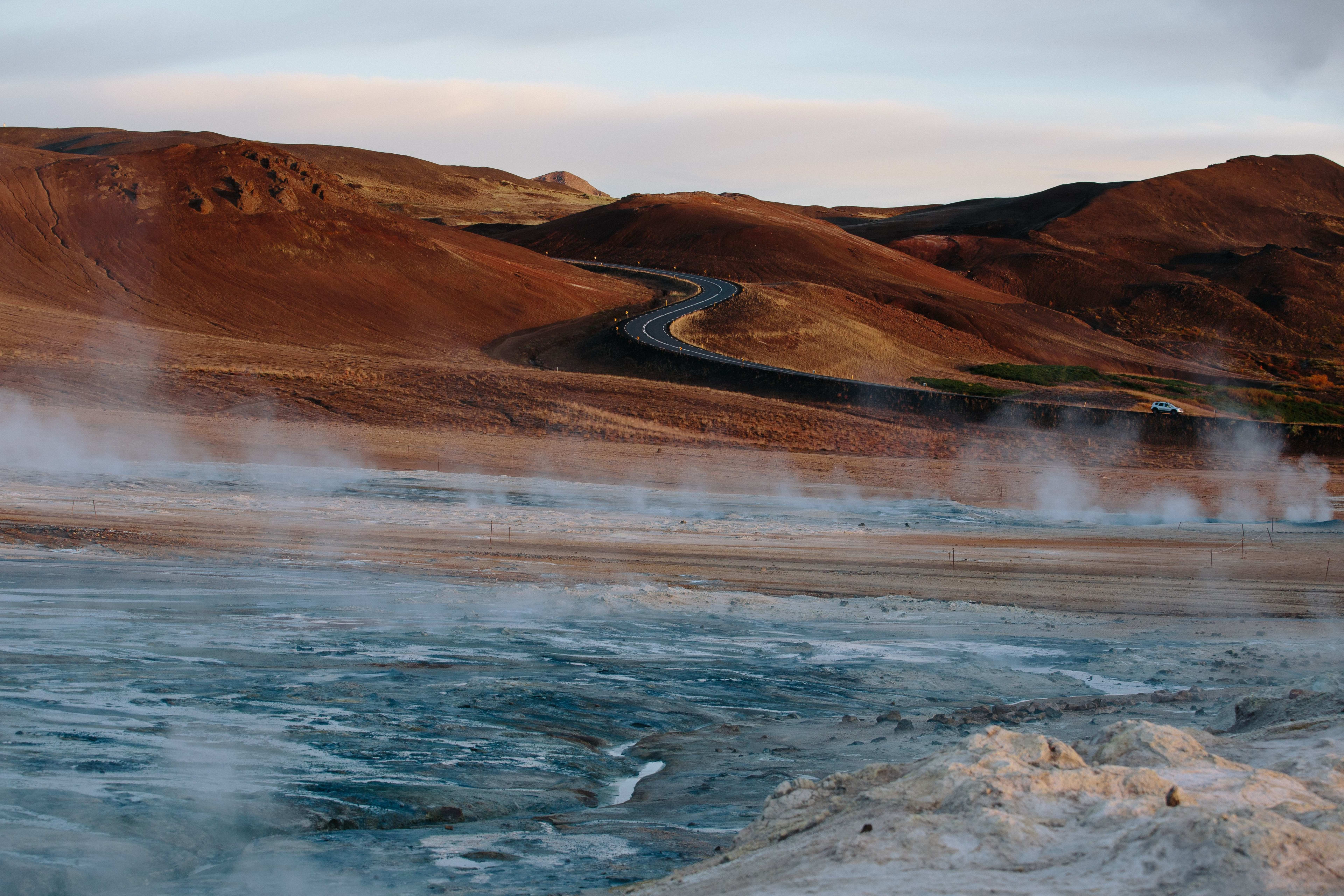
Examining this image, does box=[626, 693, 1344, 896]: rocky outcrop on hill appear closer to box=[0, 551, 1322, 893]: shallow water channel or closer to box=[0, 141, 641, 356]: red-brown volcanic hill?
box=[0, 551, 1322, 893]: shallow water channel

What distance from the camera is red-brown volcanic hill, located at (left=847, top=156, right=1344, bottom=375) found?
311 ft

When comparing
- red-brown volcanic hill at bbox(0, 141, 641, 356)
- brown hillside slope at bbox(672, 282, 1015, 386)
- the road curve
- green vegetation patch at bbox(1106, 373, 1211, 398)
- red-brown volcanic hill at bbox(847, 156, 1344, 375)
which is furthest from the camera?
red-brown volcanic hill at bbox(847, 156, 1344, 375)

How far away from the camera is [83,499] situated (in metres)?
19.2

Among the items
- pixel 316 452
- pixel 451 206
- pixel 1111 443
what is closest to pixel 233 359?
pixel 316 452

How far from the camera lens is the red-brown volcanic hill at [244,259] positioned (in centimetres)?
5556

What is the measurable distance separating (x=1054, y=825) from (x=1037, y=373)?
56.2m

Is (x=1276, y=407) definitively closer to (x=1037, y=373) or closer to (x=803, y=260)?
(x=1037, y=373)

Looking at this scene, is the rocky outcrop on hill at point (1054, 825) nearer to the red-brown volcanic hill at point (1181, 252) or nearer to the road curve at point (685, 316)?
the road curve at point (685, 316)

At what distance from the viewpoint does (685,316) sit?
6306cm

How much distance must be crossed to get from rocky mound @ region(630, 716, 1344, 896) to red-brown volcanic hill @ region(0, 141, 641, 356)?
50095 mm

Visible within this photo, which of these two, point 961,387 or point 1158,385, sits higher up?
point 1158,385

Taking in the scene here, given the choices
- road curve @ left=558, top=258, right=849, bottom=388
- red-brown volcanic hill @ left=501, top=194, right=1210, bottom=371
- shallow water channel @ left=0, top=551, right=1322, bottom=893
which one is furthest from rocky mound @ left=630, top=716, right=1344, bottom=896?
red-brown volcanic hill @ left=501, top=194, right=1210, bottom=371

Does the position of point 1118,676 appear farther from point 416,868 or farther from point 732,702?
point 416,868

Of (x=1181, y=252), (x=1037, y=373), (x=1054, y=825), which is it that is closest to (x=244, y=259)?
(x=1037, y=373)
